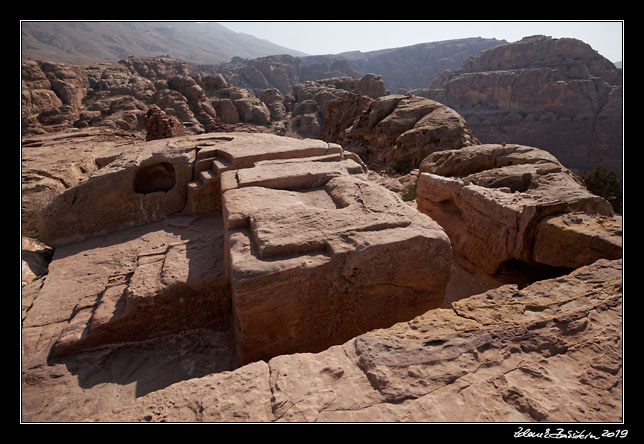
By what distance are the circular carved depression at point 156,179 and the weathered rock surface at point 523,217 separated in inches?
141

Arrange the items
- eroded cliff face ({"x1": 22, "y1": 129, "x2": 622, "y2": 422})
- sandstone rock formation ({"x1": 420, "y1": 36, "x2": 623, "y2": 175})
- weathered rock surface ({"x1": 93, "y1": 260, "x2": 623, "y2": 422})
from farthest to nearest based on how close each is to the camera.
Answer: sandstone rock formation ({"x1": 420, "y1": 36, "x2": 623, "y2": 175}), eroded cliff face ({"x1": 22, "y1": 129, "x2": 622, "y2": 422}), weathered rock surface ({"x1": 93, "y1": 260, "x2": 623, "y2": 422})

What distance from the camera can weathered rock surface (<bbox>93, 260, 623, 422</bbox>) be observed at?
1382 mm

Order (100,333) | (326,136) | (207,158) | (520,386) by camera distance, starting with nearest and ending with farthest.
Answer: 1. (520,386)
2. (100,333)
3. (207,158)
4. (326,136)

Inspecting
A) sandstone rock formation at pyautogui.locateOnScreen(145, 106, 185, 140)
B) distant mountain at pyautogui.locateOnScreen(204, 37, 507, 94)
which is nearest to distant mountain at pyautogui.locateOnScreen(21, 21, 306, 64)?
distant mountain at pyautogui.locateOnScreen(204, 37, 507, 94)

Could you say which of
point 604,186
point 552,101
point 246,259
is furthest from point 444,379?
point 552,101

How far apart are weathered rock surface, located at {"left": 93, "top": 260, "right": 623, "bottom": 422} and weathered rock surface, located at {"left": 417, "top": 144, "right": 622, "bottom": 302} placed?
4.27ft

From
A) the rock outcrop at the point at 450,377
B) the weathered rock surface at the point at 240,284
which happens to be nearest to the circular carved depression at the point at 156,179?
the weathered rock surface at the point at 240,284

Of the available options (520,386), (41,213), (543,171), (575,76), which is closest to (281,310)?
(520,386)

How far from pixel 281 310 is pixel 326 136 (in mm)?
16230

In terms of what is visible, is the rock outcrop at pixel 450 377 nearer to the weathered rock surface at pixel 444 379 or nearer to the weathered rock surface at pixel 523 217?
the weathered rock surface at pixel 444 379

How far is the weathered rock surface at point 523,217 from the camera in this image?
3.08 meters

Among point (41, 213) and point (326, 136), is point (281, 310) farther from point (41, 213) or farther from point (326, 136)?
point (326, 136)

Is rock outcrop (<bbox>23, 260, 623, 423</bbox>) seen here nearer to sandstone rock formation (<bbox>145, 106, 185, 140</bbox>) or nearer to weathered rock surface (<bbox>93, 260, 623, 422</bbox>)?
weathered rock surface (<bbox>93, 260, 623, 422</bbox>)

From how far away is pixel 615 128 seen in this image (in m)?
33.0
